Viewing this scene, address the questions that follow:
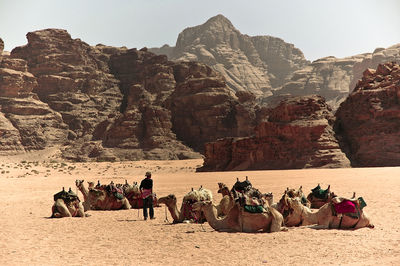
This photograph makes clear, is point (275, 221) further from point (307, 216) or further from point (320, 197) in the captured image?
point (320, 197)

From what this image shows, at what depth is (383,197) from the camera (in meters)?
15.0

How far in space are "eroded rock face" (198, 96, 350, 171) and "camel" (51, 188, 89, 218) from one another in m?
27.2

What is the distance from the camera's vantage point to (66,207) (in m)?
13.7

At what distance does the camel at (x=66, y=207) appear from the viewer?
13.6 metres

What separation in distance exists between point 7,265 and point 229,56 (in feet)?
647

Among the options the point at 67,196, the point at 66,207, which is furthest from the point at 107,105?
the point at 66,207

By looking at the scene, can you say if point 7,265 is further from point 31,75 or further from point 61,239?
point 31,75

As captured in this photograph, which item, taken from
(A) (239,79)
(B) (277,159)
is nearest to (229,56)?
(A) (239,79)

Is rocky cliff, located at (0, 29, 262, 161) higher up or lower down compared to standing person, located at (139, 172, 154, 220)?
higher up

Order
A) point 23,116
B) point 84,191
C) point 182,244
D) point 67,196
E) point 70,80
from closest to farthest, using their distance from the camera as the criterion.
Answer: point 182,244 → point 67,196 → point 84,191 → point 23,116 → point 70,80

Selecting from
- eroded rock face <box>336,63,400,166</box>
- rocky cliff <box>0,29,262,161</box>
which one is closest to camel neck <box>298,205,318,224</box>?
eroded rock face <box>336,63,400,166</box>

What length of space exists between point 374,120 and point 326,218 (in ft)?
104

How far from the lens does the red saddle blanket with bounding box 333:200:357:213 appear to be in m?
9.51

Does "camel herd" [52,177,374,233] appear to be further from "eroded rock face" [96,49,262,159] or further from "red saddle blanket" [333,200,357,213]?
"eroded rock face" [96,49,262,159]
